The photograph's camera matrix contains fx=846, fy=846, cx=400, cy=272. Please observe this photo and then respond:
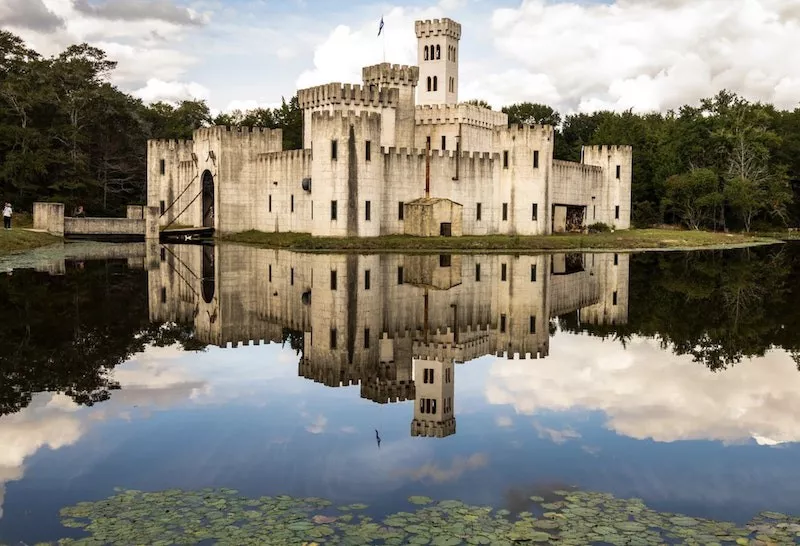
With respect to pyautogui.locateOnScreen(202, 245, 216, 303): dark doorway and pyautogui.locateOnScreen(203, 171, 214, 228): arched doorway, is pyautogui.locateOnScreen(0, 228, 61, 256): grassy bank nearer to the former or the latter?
pyautogui.locateOnScreen(202, 245, 216, 303): dark doorway

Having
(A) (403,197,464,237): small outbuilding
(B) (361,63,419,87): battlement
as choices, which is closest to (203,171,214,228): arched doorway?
(B) (361,63,419,87): battlement

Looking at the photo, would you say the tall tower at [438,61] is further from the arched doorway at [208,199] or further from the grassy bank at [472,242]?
the grassy bank at [472,242]

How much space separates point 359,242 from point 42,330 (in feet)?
112

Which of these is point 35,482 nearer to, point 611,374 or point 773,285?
point 611,374

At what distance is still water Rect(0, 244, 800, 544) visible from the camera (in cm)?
1074

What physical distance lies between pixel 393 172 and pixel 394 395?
4569 centimetres

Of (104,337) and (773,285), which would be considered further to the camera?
(773,285)

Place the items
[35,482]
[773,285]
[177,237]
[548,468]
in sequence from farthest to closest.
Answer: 1. [177,237]
2. [773,285]
3. [548,468]
4. [35,482]

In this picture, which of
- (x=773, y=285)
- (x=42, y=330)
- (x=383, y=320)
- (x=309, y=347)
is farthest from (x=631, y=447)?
(x=773, y=285)

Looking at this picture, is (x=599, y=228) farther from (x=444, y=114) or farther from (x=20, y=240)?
(x=20, y=240)

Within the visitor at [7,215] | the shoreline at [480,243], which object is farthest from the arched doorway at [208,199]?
the visitor at [7,215]

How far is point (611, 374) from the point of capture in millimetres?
17781

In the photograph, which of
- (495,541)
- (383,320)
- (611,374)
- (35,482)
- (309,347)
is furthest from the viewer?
(383,320)

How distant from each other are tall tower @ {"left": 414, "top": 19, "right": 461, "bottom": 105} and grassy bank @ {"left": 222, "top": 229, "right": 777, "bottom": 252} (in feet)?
79.8
